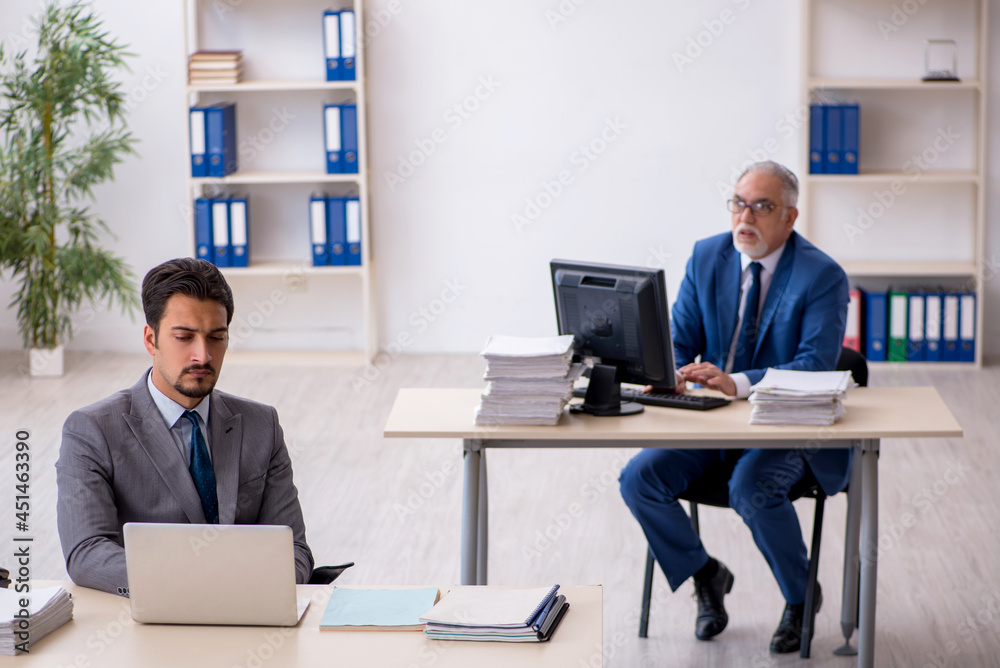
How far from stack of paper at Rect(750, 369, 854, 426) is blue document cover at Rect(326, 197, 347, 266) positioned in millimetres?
3492

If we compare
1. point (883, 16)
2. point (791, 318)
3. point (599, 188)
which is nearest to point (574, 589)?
point (791, 318)

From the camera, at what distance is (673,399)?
2996 millimetres

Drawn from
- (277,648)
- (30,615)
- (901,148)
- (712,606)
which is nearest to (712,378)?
(712,606)

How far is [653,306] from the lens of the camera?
2.80 meters

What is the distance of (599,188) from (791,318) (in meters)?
3.03

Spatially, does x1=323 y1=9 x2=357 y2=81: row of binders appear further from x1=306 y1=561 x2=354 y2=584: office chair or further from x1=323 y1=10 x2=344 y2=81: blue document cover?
x1=306 y1=561 x2=354 y2=584: office chair

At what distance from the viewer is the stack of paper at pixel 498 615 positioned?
1.76 meters

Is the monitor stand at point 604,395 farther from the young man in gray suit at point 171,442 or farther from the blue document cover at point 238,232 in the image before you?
the blue document cover at point 238,232

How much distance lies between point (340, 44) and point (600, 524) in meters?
3.00

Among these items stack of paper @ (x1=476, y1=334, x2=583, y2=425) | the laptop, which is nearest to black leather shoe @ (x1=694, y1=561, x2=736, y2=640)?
stack of paper @ (x1=476, y1=334, x2=583, y2=425)

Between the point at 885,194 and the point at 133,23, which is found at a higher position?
the point at 133,23

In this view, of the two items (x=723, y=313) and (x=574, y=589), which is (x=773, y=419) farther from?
(x=574, y=589)

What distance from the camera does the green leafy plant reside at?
549cm

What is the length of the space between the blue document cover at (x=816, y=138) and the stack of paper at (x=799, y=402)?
3272mm
